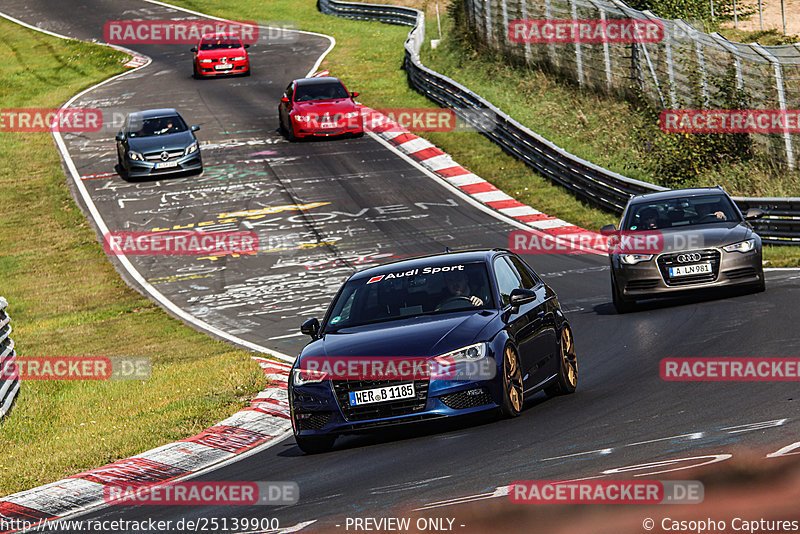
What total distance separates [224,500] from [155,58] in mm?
47808

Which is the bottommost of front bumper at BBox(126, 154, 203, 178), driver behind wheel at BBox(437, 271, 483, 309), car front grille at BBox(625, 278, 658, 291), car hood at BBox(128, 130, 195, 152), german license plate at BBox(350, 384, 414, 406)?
front bumper at BBox(126, 154, 203, 178)

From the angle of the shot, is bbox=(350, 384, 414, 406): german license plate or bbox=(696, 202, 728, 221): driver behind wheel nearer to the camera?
bbox=(350, 384, 414, 406): german license plate

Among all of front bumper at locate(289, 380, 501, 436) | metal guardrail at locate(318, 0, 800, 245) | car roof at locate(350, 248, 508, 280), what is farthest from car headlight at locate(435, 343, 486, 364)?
metal guardrail at locate(318, 0, 800, 245)

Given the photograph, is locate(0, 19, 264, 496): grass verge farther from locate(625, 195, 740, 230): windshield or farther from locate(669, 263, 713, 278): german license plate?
locate(625, 195, 740, 230): windshield

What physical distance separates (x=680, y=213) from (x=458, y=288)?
24.7 ft

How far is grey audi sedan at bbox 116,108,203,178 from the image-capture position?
3212 cm

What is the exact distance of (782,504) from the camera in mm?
5418

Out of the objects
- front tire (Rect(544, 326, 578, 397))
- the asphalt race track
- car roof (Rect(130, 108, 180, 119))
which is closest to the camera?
the asphalt race track

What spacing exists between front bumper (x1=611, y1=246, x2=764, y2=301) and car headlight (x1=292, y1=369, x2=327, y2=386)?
302 inches

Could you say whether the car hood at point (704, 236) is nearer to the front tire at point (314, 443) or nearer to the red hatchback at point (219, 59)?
the front tire at point (314, 443)

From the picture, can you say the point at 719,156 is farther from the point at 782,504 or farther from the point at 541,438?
the point at 782,504

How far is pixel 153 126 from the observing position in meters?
32.5

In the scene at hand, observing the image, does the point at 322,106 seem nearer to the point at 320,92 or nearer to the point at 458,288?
the point at 320,92

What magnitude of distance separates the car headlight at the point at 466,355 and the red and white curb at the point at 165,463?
2398 millimetres
